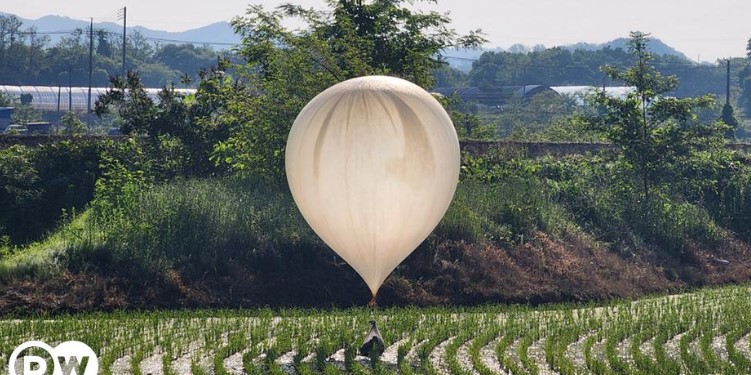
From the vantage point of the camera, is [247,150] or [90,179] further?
[90,179]

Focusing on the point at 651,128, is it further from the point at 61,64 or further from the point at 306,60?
the point at 61,64

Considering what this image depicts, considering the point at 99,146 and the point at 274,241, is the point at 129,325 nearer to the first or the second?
the point at 274,241

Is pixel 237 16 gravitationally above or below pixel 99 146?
above

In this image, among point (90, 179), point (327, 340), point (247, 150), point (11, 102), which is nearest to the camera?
point (327, 340)

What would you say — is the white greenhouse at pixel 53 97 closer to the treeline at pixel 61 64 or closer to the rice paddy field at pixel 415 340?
the treeline at pixel 61 64

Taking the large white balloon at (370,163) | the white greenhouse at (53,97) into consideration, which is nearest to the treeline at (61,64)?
the white greenhouse at (53,97)

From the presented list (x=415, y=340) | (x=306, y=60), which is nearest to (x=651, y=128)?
(x=306, y=60)

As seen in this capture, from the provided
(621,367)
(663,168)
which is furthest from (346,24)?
(621,367)

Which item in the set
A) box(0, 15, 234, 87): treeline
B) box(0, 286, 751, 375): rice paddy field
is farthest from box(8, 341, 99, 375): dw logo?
box(0, 15, 234, 87): treeline
